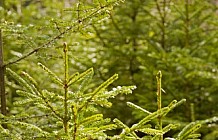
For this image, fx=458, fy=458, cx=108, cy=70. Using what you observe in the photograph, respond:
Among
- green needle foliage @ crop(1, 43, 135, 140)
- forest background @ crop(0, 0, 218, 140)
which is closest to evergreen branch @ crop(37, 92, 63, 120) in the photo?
green needle foliage @ crop(1, 43, 135, 140)

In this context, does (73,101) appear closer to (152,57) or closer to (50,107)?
(50,107)

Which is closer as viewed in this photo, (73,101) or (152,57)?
(73,101)

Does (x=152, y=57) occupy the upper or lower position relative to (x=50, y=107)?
upper

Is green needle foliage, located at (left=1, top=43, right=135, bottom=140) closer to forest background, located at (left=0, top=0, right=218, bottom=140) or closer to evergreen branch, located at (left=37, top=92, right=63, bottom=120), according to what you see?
evergreen branch, located at (left=37, top=92, right=63, bottom=120)

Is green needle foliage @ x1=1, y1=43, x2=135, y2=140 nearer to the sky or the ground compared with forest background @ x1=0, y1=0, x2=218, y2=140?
nearer to the ground

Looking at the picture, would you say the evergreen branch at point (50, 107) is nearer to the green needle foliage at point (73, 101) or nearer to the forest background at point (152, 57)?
the green needle foliage at point (73, 101)

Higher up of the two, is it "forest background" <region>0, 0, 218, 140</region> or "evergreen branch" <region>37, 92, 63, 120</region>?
"forest background" <region>0, 0, 218, 140</region>

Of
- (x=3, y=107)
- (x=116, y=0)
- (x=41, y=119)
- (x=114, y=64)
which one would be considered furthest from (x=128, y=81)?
(x=116, y=0)

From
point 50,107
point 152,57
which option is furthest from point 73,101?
point 152,57

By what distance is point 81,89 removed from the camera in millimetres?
1598

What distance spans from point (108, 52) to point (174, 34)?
1.78 ft

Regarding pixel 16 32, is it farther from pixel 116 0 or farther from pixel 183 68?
pixel 183 68

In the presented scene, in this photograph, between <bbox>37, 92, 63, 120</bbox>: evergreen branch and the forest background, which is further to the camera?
the forest background

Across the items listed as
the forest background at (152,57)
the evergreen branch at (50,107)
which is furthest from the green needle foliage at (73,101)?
the forest background at (152,57)
